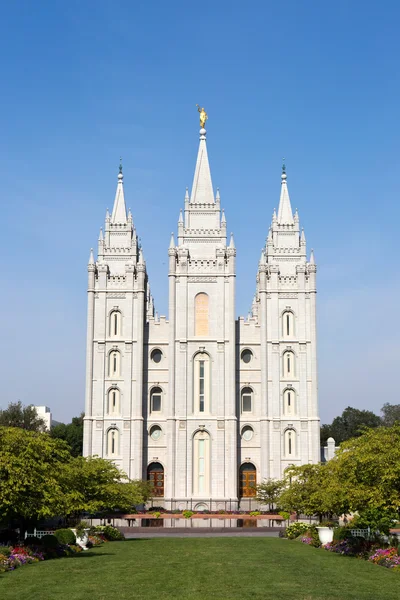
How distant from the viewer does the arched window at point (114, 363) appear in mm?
67562

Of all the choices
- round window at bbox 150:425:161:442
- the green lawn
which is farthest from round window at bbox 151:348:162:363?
the green lawn

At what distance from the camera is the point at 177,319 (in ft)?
222

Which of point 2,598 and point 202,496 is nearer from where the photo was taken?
point 2,598

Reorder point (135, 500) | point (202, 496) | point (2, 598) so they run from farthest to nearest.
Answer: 1. point (202, 496)
2. point (135, 500)
3. point (2, 598)

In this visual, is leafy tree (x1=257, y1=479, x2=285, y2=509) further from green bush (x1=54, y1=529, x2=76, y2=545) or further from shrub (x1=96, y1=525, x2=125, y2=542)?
green bush (x1=54, y1=529, x2=76, y2=545)

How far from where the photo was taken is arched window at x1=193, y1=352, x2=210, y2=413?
66.8 m

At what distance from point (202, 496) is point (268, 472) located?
18.6 feet

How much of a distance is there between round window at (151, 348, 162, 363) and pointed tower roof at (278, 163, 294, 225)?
15992 millimetres

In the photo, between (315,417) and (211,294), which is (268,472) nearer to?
(315,417)

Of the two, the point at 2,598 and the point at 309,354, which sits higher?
the point at 309,354

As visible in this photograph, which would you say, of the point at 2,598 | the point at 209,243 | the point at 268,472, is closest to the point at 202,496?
the point at 268,472

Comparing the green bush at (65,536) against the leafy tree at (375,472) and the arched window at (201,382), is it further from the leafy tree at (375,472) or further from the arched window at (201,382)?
the arched window at (201,382)

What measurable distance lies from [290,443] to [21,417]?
33700 millimetres

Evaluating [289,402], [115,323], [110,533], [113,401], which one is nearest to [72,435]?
[113,401]
